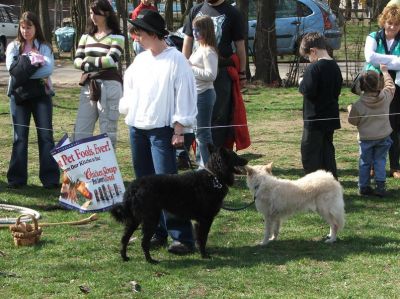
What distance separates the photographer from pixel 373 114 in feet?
24.4

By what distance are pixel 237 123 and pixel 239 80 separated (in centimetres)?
46

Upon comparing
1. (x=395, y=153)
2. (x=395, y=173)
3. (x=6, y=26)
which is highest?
(x=6, y=26)

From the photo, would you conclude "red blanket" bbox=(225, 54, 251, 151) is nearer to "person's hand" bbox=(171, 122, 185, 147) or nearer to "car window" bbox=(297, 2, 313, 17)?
"person's hand" bbox=(171, 122, 185, 147)

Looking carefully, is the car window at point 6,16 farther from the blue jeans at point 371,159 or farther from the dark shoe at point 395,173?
the blue jeans at point 371,159

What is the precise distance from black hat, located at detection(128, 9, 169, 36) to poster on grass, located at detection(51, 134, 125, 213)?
1890 millimetres

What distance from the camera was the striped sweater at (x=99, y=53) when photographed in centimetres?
751

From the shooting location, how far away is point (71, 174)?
23.3ft

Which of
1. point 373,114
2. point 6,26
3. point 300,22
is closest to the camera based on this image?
point 373,114

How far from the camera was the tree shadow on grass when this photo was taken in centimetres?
551

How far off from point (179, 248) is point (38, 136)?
9.50 ft

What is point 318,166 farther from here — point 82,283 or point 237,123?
point 82,283

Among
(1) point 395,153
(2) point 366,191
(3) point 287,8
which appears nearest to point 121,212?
(2) point 366,191

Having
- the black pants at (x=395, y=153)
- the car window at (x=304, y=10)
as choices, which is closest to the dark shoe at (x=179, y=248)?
the black pants at (x=395, y=153)

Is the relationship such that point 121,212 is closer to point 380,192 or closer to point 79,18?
point 380,192
